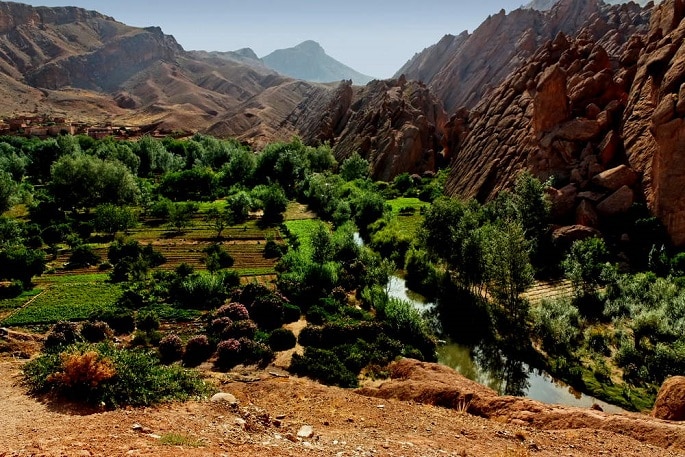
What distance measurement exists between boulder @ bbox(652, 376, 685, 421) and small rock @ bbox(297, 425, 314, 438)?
1330 centimetres

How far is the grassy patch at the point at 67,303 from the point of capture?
30094 millimetres

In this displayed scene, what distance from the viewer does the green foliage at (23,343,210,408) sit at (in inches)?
667

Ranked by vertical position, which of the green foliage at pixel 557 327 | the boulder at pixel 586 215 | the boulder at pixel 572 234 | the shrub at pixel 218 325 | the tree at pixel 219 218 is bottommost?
the shrub at pixel 218 325

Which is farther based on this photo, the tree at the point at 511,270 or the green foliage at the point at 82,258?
the green foliage at the point at 82,258

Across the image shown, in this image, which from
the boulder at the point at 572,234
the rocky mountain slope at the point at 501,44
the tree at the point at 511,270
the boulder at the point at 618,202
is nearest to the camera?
the tree at the point at 511,270

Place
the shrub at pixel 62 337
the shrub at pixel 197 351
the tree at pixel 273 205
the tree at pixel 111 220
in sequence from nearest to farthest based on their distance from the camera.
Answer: the shrub at pixel 62 337
the shrub at pixel 197 351
the tree at pixel 111 220
the tree at pixel 273 205

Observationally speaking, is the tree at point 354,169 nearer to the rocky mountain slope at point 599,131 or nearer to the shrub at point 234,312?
the rocky mountain slope at point 599,131

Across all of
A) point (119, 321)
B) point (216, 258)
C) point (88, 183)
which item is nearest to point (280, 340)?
point (119, 321)

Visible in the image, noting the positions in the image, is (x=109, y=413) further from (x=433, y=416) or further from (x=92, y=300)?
(x=92, y=300)

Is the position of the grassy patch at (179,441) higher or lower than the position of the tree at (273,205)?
lower

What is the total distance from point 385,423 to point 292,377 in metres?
8.10

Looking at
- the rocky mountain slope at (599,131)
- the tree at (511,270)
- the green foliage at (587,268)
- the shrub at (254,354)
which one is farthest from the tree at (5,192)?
the green foliage at (587,268)

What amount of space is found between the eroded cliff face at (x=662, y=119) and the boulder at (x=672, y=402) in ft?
76.6

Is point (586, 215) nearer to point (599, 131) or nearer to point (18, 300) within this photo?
point (599, 131)
